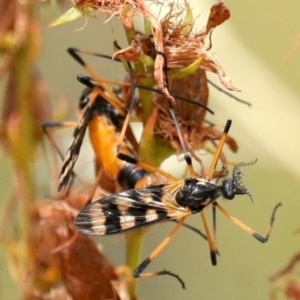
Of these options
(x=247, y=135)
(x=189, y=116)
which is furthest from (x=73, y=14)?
(x=247, y=135)

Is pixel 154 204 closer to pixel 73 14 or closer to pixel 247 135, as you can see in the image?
pixel 73 14

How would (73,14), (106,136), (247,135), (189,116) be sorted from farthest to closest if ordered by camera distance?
1. (247,135)
2. (106,136)
3. (189,116)
4. (73,14)

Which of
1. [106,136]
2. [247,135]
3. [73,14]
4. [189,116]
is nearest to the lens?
[73,14]

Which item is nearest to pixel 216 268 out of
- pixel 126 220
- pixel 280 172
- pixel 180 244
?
pixel 180 244

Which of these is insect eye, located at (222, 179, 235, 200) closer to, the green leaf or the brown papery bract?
the brown papery bract

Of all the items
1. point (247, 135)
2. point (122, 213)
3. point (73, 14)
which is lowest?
point (247, 135)

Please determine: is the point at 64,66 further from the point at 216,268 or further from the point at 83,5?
the point at 83,5
